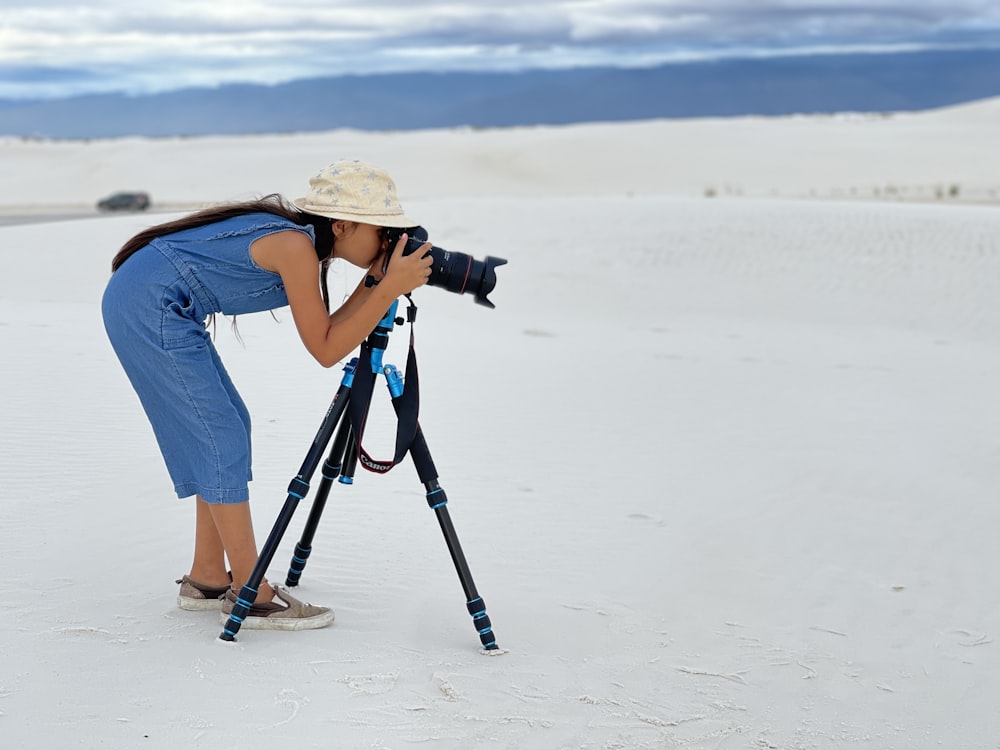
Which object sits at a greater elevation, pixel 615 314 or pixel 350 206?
pixel 350 206

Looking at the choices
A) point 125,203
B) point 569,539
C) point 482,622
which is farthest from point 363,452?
point 125,203

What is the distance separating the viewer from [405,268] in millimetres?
3410

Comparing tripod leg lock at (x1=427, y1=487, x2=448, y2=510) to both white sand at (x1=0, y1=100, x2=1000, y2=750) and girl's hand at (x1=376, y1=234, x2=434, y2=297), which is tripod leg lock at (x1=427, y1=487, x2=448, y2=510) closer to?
white sand at (x1=0, y1=100, x2=1000, y2=750)

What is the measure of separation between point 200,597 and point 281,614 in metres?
0.33

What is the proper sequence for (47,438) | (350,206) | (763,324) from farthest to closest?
(763,324), (47,438), (350,206)

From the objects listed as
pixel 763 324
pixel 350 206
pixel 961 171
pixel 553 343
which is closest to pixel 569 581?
pixel 350 206

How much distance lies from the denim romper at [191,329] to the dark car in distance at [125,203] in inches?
1192

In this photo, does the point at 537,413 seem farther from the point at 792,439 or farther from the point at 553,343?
the point at 553,343

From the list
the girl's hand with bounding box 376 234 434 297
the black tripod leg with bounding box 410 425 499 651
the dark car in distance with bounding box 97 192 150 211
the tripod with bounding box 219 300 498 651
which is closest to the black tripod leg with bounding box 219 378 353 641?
the tripod with bounding box 219 300 498 651

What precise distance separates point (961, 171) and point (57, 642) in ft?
118

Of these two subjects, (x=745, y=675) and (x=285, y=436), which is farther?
(x=285, y=436)

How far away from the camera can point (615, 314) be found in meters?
13.0

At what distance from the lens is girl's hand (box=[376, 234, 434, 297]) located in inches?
134

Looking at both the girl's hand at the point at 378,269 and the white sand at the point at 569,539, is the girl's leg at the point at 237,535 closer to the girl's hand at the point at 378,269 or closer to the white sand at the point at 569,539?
the white sand at the point at 569,539
